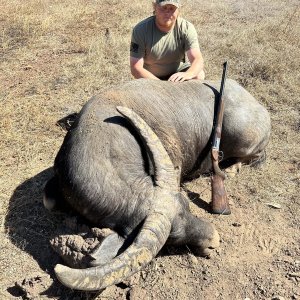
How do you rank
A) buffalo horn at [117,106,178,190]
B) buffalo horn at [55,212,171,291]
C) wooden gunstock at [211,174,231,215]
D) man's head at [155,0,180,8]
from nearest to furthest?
buffalo horn at [55,212,171,291]
buffalo horn at [117,106,178,190]
wooden gunstock at [211,174,231,215]
man's head at [155,0,180,8]

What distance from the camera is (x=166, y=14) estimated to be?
6.21 meters

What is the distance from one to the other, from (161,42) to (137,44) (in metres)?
0.36

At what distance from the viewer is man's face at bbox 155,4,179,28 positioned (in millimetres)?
6141

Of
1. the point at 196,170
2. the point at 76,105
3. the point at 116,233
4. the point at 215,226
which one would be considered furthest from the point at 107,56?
the point at 116,233

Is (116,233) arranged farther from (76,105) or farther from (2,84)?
(2,84)

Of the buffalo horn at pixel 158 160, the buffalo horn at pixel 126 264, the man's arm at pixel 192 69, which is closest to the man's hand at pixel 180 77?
the man's arm at pixel 192 69

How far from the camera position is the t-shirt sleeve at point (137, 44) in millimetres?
6605

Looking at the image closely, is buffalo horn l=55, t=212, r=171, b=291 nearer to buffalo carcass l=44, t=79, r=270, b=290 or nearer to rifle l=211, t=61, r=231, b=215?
buffalo carcass l=44, t=79, r=270, b=290

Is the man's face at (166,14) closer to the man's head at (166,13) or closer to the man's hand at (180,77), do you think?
the man's head at (166,13)

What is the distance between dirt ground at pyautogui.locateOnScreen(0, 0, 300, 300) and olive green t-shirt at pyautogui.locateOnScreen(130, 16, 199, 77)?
187cm

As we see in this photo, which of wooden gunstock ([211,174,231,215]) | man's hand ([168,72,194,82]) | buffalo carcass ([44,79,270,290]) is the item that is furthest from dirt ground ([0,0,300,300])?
man's hand ([168,72,194,82])

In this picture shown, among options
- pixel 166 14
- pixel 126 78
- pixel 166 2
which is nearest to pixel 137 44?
pixel 166 14

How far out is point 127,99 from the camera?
17.3 ft

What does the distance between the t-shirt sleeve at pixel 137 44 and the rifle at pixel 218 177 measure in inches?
58.2
